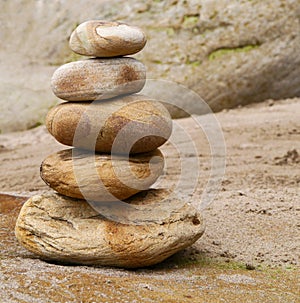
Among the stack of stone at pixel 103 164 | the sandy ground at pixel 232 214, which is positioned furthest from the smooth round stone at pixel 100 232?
the sandy ground at pixel 232 214

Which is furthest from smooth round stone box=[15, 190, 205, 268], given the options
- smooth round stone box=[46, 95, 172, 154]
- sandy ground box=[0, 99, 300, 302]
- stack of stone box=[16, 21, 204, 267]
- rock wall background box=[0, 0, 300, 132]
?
rock wall background box=[0, 0, 300, 132]

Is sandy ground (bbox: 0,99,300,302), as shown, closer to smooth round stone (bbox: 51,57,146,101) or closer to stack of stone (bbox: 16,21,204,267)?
stack of stone (bbox: 16,21,204,267)

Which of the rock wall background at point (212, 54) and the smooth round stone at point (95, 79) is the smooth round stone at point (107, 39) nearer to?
the smooth round stone at point (95, 79)

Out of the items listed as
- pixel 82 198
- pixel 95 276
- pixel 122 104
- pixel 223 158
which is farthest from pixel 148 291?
pixel 223 158

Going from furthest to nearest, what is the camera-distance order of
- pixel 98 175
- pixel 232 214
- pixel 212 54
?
pixel 212 54
pixel 232 214
pixel 98 175

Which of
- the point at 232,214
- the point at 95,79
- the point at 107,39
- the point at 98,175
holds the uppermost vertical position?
the point at 107,39

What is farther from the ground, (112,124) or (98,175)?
(112,124)

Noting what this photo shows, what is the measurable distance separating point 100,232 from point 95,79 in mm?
1050

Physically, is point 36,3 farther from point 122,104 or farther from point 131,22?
point 122,104

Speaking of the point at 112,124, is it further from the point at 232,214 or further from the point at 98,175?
the point at 232,214

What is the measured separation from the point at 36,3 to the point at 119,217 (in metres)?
→ 7.81

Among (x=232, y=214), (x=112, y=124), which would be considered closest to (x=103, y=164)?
(x=112, y=124)

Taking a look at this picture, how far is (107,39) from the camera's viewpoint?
152 inches

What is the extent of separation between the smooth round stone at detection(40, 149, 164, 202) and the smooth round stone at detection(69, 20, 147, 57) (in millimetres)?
728
